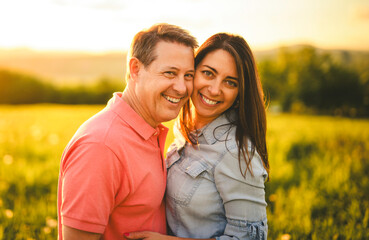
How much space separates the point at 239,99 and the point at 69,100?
1180 inches

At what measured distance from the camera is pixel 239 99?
8.65 ft

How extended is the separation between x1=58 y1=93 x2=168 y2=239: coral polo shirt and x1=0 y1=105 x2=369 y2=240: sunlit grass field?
1.66m

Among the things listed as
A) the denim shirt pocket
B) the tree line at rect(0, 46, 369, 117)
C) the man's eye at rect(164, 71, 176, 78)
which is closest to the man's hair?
the man's eye at rect(164, 71, 176, 78)

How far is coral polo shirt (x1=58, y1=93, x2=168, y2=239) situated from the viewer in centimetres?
181

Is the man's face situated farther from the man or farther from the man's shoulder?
the man's shoulder

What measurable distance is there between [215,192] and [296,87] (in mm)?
36213

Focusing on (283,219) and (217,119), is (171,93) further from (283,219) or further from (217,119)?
(283,219)

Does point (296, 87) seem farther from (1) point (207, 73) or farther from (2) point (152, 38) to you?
(2) point (152, 38)

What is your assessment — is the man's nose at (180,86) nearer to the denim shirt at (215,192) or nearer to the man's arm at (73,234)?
the denim shirt at (215,192)

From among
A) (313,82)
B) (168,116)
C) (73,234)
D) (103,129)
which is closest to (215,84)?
(168,116)

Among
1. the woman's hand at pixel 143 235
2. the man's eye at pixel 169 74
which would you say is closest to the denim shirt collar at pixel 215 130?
the man's eye at pixel 169 74

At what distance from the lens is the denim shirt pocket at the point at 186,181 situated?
238 centimetres

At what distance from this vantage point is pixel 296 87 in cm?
3562

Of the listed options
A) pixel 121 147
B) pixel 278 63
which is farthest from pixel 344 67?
pixel 121 147
